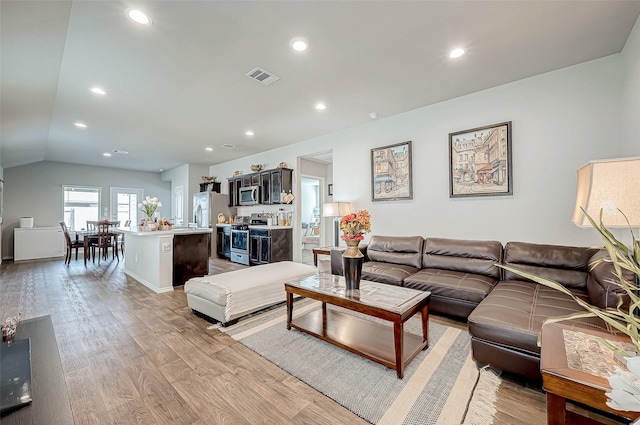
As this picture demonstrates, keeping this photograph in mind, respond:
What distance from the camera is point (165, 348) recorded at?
93.3 inches

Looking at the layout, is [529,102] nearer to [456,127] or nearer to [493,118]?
[493,118]

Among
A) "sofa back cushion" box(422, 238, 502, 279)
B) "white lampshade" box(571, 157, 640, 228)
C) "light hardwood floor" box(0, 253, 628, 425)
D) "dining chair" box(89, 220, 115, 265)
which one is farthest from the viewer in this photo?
"dining chair" box(89, 220, 115, 265)

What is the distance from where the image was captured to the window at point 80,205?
8047 millimetres

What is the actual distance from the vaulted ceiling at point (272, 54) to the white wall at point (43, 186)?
4143 millimetres

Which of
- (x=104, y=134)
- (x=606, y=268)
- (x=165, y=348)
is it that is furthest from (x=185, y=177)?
(x=606, y=268)

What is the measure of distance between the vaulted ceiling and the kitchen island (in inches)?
78.1

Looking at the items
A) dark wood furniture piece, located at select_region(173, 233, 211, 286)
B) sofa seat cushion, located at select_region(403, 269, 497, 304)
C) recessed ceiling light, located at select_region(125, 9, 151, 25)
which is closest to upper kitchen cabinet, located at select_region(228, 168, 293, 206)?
dark wood furniture piece, located at select_region(173, 233, 211, 286)

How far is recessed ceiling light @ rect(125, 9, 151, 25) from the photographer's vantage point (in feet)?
6.79

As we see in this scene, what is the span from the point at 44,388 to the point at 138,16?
8.44 feet

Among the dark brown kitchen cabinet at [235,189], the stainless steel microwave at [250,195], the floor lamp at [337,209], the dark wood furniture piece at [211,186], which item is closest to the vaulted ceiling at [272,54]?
the floor lamp at [337,209]

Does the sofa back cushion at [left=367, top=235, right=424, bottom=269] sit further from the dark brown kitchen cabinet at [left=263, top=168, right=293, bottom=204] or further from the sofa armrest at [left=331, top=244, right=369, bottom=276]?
the dark brown kitchen cabinet at [left=263, top=168, right=293, bottom=204]

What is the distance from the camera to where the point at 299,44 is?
8.26ft

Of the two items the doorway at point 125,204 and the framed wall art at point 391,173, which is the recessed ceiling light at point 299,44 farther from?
the doorway at point 125,204

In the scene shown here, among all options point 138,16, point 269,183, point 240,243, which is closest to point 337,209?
point 269,183
